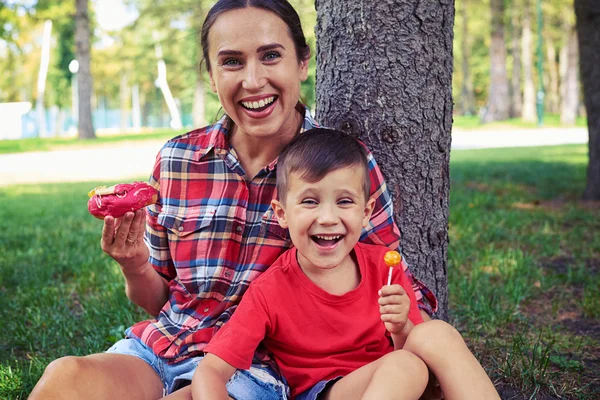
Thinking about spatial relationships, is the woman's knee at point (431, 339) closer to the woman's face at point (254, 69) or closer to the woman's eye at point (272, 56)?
the woman's face at point (254, 69)

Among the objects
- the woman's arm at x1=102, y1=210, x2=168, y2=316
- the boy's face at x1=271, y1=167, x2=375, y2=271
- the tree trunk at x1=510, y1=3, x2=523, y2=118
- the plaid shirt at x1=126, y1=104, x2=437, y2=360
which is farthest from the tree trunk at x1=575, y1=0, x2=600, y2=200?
the tree trunk at x1=510, y1=3, x2=523, y2=118

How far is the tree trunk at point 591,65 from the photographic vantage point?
21.0 ft

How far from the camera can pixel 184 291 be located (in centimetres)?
230

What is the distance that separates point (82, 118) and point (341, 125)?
70.2 feet

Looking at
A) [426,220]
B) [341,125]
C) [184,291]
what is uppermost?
[341,125]

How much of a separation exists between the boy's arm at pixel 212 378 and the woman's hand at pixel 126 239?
1.40 feet

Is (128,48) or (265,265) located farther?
(128,48)

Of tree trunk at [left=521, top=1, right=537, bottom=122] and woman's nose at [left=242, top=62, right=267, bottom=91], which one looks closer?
woman's nose at [left=242, top=62, right=267, bottom=91]

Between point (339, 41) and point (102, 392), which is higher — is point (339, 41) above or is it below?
above

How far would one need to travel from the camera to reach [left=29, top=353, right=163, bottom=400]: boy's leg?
1834mm

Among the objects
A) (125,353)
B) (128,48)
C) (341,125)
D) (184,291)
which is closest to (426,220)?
(341,125)

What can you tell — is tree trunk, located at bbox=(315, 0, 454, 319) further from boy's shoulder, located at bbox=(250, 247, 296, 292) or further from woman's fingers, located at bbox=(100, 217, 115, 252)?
woman's fingers, located at bbox=(100, 217, 115, 252)

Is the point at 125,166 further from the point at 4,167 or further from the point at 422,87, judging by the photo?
the point at 422,87

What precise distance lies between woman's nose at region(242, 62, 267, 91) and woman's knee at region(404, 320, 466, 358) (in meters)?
0.91
